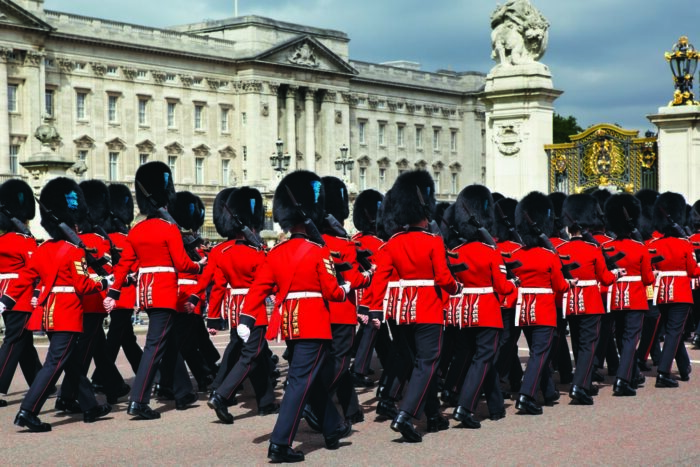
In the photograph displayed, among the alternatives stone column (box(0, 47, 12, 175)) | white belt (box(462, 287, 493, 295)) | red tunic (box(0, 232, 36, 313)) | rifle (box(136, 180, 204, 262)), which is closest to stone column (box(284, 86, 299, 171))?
stone column (box(0, 47, 12, 175))

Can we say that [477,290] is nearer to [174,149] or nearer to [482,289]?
[482,289]

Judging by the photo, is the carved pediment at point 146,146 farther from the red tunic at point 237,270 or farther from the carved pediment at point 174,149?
the red tunic at point 237,270

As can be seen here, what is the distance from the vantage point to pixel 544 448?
8562 mm

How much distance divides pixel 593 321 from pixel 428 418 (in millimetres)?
2124

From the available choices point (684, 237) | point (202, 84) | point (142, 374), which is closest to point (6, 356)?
point (142, 374)

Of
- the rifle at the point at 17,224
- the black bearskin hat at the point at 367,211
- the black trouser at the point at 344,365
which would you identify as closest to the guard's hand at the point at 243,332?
the black trouser at the point at 344,365

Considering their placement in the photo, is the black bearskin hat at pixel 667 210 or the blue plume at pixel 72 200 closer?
the blue plume at pixel 72 200

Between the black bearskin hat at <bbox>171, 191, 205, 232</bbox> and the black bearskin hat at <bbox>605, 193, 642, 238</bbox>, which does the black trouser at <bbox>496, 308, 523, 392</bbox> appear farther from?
the black bearskin hat at <bbox>171, 191, 205, 232</bbox>

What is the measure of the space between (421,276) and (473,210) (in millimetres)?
1106

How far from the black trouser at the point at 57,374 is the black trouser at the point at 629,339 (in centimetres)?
431

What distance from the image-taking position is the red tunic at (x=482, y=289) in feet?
31.9

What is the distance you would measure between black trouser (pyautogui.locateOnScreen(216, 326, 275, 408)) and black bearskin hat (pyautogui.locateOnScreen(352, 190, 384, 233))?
9.87 ft

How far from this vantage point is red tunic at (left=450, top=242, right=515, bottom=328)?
9727 mm

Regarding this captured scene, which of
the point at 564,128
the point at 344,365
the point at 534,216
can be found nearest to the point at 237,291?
the point at 344,365
